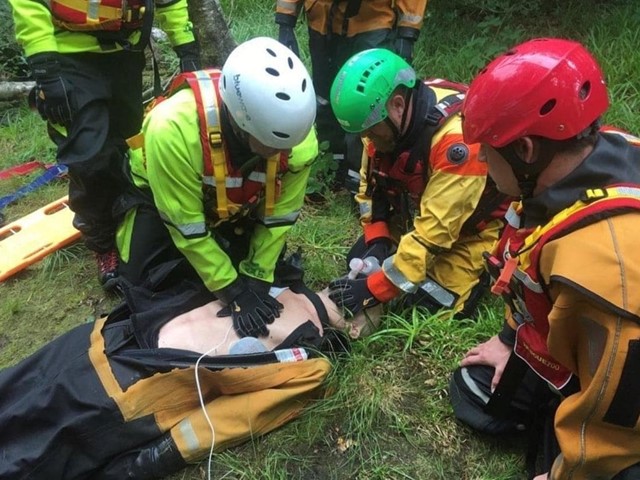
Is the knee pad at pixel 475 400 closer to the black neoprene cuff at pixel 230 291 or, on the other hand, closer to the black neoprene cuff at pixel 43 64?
the black neoprene cuff at pixel 230 291

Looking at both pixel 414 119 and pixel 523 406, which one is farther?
pixel 414 119

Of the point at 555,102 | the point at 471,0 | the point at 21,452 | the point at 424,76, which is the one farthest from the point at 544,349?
the point at 471,0

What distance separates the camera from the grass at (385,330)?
2.66 m

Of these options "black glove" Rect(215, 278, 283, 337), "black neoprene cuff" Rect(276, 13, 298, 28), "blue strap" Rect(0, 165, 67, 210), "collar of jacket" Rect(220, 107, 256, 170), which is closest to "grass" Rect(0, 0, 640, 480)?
"blue strap" Rect(0, 165, 67, 210)

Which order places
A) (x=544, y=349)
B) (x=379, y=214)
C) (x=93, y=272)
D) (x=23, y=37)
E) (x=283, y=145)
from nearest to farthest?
(x=544, y=349), (x=283, y=145), (x=23, y=37), (x=379, y=214), (x=93, y=272)

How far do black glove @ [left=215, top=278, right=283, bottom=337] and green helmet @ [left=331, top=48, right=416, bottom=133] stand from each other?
1.03 m

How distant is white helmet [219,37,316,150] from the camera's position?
2.72m

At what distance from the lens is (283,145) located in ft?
9.45

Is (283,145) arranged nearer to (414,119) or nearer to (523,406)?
(414,119)

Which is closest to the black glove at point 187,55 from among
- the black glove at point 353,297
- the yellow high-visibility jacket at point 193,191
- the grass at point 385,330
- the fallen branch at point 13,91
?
the yellow high-visibility jacket at point 193,191

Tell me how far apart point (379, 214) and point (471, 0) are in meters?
2.89

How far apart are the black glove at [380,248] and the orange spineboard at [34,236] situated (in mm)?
2269

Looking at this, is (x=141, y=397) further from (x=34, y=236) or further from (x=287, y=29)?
(x=287, y=29)

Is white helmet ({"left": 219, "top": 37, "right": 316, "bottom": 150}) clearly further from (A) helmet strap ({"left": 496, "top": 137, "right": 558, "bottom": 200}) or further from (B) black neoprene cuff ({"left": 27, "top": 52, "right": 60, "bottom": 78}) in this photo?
(B) black neoprene cuff ({"left": 27, "top": 52, "right": 60, "bottom": 78})
